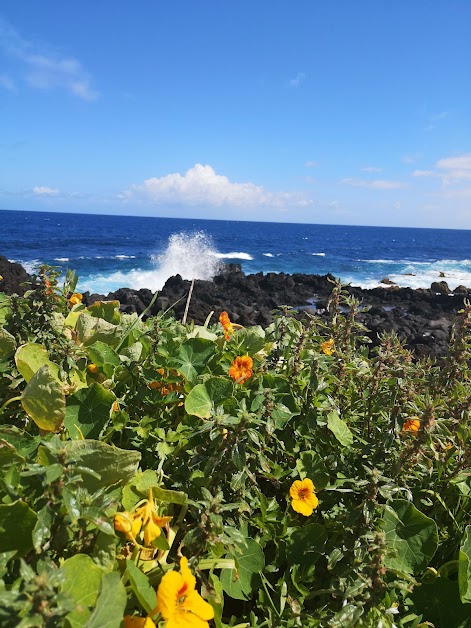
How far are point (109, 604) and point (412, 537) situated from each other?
2.50 ft

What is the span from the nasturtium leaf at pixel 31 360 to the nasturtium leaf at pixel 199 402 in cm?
32

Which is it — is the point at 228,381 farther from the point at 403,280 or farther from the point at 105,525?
the point at 403,280

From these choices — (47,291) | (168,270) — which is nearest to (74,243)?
(168,270)

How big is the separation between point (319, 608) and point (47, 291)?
1018 millimetres

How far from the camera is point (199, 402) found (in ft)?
3.98

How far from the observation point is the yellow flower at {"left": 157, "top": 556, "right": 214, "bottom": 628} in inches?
28.8

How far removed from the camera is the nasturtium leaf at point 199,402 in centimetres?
118

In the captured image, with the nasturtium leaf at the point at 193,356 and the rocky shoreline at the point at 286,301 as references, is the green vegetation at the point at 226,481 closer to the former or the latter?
the nasturtium leaf at the point at 193,356

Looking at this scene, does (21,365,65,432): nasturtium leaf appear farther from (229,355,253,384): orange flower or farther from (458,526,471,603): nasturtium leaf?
(458,526,471,603): nasturtium leaf

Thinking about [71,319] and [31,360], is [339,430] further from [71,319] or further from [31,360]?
[71,319]

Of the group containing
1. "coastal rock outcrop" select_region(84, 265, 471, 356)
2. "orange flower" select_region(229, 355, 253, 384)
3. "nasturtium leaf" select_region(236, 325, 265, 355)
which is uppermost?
"nasturtium leaf" select_region(236, 325, 265, 355)

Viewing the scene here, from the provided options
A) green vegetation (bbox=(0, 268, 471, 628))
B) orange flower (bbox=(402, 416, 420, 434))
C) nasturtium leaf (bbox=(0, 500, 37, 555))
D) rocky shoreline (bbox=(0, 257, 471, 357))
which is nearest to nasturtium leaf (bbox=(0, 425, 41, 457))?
green vegetation (bbox=(0, 268, 471, 628))

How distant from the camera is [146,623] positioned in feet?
2.46

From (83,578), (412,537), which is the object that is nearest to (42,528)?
(83,578)
